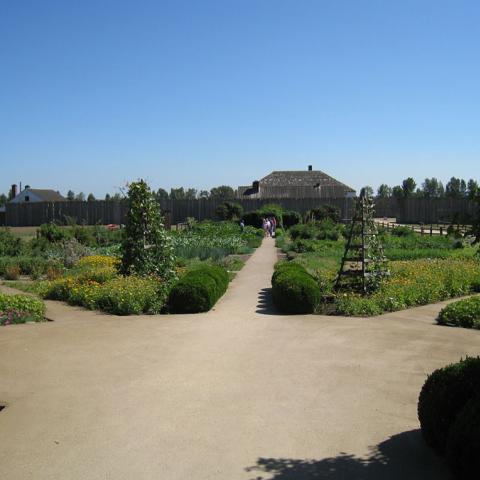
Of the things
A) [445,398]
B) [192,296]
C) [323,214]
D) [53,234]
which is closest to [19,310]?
[192,296]

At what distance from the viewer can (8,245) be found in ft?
75.8

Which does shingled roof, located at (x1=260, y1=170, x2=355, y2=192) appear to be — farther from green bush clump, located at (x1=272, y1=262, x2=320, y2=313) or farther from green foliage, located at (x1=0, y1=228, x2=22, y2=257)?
green bush clump, located at (x1=272, y1=262, x2=320, y2=313)

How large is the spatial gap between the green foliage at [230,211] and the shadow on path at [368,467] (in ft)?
132

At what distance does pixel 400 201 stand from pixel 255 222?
656 inches

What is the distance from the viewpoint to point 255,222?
39.8m

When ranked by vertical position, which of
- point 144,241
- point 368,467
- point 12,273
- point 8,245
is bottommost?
point 368,467

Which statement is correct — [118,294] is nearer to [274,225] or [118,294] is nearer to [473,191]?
[473,191]

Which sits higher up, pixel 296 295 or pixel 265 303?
pixel 296 295

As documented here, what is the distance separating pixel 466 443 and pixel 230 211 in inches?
1646

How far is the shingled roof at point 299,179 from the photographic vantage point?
63688mm

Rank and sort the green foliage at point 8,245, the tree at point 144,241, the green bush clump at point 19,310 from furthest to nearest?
the green foliage at point 8,245
the tree at point 144,241
the green bush clump at point 19,310

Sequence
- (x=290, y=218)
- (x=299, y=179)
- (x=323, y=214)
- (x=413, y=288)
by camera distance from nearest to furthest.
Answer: (x=413, y=288) < (x=323, y=214) < (x=290, y=218) < (x=299, y=179)

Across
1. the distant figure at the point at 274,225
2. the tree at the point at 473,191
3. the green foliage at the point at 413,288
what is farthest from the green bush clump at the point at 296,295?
the distant figure at the point at 274,225

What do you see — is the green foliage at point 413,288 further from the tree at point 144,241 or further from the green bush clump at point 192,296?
the tree at point 144,241
